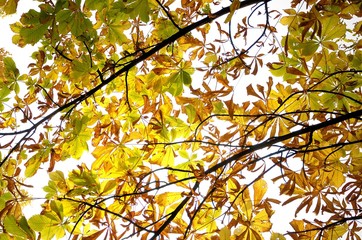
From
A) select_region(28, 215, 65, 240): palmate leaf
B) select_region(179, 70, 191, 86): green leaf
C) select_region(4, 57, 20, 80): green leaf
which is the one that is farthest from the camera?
select_region(4, 57, 20, 80): green leaf

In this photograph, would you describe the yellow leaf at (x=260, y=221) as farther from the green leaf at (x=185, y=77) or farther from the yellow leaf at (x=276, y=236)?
the green leaf at (x=185, y=77)

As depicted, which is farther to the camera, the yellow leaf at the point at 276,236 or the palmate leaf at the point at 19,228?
the yellow leaf at the point at 276,236

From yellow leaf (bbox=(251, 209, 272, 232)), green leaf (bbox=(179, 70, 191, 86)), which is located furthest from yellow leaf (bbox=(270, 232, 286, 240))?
green leaf (bbox=(179, 70, 191, 86))

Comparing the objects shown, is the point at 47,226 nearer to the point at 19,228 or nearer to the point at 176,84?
the point at 19,228

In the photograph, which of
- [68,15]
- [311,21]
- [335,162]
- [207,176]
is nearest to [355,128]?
[335,162]

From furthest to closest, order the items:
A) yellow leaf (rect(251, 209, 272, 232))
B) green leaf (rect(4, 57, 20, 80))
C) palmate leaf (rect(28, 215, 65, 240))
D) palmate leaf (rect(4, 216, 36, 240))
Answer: green leaf (rect(4, 57, 20, 80))
yellow leaf (rect(251, 209, 272, 232))
palmate leaf (rect(28, 215, 65, 240))
palmate leaf (rect(4, 216, 36, 240))

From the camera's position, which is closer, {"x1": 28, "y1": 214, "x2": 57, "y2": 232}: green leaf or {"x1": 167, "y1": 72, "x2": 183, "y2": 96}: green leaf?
{"x1": 28, "y1": 214, "x2": 57, "y2": 232}: green leaf

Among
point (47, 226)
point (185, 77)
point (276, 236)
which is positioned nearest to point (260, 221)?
point (276, 236)

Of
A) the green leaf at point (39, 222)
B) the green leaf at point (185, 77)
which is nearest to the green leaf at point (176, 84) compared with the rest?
the green leaf at point (185, 77)

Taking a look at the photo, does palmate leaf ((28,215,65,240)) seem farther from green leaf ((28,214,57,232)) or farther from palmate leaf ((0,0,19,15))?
palmate leaf ((0,0,19,15))

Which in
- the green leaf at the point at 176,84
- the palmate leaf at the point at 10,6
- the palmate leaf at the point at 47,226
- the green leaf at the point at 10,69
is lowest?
the palmate leaf at the point at 47,226

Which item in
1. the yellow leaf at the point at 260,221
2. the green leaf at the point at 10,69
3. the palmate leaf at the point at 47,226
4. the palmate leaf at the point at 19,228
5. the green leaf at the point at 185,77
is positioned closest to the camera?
the palmate leaf at the point at 19,228

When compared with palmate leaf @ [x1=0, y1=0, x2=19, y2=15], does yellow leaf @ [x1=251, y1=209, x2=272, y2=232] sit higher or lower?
lower

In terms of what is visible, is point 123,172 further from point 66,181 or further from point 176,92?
point 176,92
